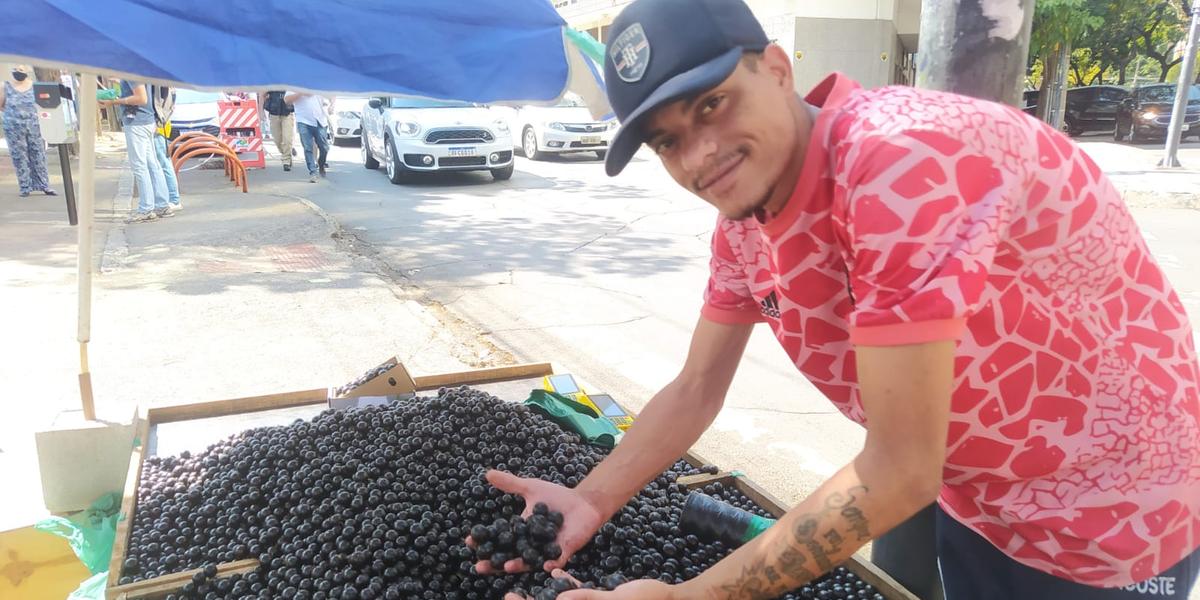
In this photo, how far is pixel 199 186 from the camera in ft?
44.0

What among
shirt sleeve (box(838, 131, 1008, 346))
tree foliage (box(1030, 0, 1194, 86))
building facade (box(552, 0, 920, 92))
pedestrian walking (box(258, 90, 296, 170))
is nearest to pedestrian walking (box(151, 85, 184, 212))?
pedestrian walking (box(258, 90, 296, 170))

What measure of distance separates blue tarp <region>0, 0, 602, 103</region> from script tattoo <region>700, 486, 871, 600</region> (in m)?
1.86

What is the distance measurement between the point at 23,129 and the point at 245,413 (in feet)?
33.7

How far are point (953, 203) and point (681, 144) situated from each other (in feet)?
1.41

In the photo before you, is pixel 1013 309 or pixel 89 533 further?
pixel 89 533

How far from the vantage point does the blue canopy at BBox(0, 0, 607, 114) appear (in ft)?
7.03

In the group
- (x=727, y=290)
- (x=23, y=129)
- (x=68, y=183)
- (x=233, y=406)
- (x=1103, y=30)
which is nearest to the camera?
(x=727, y=290)

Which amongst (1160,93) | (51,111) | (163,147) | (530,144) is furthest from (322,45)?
(1160,93)

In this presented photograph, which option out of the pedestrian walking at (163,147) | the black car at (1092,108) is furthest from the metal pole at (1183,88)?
the pedestrian walking at (163,147)

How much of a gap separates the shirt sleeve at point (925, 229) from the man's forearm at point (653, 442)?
89 cm

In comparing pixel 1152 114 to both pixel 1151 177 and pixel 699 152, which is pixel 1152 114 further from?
pixel 699 152

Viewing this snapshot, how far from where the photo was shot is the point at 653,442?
2.06m

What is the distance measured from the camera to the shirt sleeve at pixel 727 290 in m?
1.80

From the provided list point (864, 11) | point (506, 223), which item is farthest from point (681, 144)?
point (864, 11)
